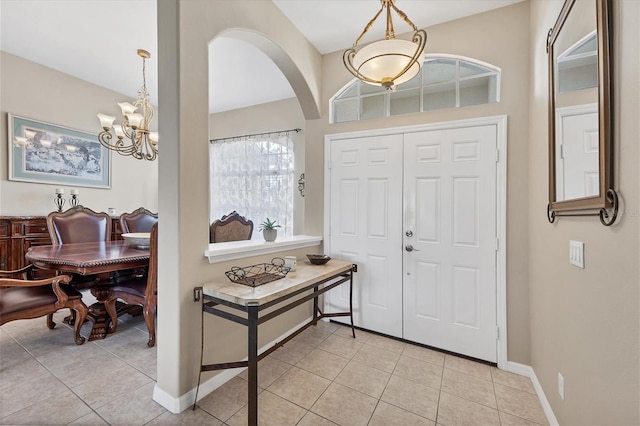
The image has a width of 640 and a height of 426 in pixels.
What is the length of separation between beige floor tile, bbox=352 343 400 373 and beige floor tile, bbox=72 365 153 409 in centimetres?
165

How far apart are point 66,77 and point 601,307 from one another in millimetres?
6151

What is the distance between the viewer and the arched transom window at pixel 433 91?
241 cm

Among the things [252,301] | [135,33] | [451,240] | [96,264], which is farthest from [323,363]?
[135,33]

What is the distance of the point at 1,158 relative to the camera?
11.3 feet

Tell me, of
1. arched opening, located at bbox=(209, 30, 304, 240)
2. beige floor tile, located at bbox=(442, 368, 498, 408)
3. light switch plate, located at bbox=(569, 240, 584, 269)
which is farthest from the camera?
arched opening, located at bbox=(209, 30, 304, 240)

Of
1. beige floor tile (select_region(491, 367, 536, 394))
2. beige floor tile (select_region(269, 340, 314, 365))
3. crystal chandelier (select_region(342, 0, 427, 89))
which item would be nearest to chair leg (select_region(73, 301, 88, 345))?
beige floor tile (select_region(269, 340, 314, 365))

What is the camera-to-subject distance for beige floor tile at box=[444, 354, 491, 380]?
2.14 m

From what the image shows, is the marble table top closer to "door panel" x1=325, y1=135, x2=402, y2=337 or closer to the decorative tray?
the decorative tray

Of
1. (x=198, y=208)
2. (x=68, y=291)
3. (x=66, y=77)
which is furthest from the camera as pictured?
(x=66, y=77)

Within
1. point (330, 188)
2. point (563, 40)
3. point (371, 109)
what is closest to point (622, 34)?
point (563, 40)

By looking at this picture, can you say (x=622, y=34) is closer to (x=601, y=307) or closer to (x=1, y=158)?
(x=601, y=307)

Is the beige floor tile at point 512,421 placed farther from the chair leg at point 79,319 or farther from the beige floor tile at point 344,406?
the chair leg at point 79,319

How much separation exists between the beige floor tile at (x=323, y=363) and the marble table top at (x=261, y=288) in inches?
28.9

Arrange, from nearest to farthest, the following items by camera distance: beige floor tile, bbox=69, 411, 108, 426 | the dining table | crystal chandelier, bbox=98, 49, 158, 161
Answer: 1. beige floor tile, bbox=69, 411, 108, 426
2. the dining table
3. crystal chandelier, bbox=98, 49, 158, 161
